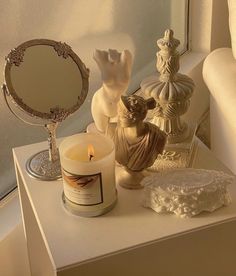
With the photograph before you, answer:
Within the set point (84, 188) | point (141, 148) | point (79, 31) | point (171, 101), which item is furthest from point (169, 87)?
point (79, 31)

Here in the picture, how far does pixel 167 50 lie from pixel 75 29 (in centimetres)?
51

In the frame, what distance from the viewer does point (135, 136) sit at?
86 centimetres

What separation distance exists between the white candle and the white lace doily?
0.07m

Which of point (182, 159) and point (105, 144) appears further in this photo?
point (182, 159)

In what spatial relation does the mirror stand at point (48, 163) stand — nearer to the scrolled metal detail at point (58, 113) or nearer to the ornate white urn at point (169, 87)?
the scrolled metal detail at point (58, 113)

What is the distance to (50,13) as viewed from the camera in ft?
4.13

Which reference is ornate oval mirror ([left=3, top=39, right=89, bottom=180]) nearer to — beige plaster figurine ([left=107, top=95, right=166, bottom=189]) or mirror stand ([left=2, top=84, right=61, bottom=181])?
mirror stand ([left=2, top=84, right=61, bottom=181])

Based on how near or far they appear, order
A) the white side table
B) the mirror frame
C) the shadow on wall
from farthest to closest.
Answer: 1. the shadow on wall
2. the mirror frame
3. the white side table

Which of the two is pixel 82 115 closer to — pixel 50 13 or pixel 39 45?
pixel 50 13

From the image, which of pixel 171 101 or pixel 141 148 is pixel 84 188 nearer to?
pixel 141 148

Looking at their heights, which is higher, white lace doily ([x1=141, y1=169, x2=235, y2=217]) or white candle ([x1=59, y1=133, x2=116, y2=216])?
white candle ([x1=59, y1=133, x2=116, y2=216])

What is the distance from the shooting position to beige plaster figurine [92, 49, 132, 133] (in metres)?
0.87

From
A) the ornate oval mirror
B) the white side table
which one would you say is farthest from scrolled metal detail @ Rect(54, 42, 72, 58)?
the white side table

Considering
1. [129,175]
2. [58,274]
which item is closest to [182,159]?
[129,175]
